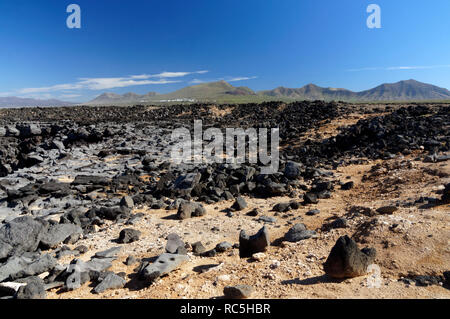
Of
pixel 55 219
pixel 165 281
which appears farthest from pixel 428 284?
pixel 55 219

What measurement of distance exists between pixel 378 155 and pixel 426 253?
29.8ft

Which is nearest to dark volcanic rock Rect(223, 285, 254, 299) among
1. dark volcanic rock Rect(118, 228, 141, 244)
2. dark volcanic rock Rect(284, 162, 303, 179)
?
dark volcanic rock Rect(118, 228, 141, 244)

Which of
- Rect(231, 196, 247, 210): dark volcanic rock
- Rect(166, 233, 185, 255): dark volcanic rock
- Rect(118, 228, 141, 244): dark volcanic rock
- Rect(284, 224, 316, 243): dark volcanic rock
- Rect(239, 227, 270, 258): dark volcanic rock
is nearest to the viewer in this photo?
Rect(239, 227, 270, 258): dark volcanic rock

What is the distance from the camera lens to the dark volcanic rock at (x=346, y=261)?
343 centimetres

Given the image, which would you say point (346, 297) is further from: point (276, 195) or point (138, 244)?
point (276, 195)

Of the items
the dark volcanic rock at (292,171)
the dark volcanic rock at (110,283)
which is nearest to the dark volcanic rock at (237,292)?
the dark volcanic rock at (110,283)

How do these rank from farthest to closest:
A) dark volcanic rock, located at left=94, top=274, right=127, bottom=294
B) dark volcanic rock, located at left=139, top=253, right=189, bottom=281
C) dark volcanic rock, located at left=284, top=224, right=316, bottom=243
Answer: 1. dark volcanic rock, located at left=284, top=224, right=316, bottom=243
2. dark volcanic rock, located at left=139, top=253, right=189, bottom=281
3. dark volcanic rock, located at left=94, top=274, right=127, bottom=294

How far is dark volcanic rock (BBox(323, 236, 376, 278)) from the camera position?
343 cm

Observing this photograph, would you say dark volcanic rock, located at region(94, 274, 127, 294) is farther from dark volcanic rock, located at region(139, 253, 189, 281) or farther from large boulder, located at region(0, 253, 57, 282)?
large boulder, located at region(0, 253, 57, 282)

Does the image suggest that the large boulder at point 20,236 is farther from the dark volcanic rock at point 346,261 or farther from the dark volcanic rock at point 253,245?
the dark volcanic rock at point 346,261

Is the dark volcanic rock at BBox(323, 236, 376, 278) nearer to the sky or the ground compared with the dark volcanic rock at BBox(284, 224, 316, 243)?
nearer to the sky

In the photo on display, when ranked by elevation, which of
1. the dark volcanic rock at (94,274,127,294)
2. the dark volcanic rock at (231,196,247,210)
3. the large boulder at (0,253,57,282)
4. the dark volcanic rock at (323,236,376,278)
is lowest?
the dark volcanic rock at (94,274,127,294)

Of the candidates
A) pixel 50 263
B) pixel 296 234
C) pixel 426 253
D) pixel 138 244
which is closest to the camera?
pixel 426 253

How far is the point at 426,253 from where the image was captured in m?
3.71
